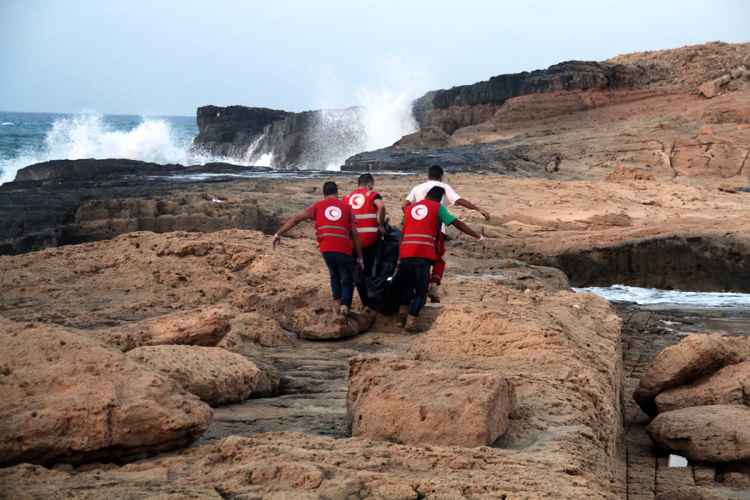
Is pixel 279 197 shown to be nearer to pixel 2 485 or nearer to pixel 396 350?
pixel 396 350

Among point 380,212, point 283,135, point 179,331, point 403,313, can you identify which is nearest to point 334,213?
point 380,212

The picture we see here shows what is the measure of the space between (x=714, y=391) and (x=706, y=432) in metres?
0.73

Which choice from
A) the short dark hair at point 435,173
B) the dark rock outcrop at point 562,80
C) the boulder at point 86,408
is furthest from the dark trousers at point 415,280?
the dark rock outcrop at point 562,80

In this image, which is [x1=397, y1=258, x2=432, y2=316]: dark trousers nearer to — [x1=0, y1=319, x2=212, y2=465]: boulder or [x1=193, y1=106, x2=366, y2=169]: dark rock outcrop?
[x1=0, y1=319, x2=212, y2=465]: boulder

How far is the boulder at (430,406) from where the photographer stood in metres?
4.82

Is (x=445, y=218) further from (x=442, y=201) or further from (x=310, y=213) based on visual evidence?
(x=310, y=213)

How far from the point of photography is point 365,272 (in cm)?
831

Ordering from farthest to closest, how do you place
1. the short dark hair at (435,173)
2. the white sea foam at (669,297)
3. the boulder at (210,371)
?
the white sea foam at (669,297)
the short dark hair at (435,173)
the boulder at (210,371)

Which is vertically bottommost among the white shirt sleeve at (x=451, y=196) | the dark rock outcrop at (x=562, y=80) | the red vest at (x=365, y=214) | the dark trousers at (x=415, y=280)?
the dark trousers at (x=415, y=280)

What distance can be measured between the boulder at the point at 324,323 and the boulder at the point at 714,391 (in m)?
2.31

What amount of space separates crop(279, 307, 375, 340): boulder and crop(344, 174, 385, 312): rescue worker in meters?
A: 0.27

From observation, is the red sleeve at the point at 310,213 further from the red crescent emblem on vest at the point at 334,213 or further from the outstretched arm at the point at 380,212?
the outstretched arm at the point at 380,212

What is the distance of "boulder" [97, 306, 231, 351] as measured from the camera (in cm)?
686

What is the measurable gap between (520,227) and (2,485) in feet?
43.8
